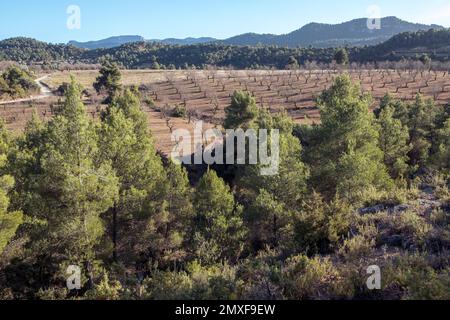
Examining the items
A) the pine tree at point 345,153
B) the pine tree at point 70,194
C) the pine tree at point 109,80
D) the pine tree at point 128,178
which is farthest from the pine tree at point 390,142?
the pine tree at point 109,80

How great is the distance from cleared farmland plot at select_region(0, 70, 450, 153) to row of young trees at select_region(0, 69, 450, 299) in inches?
861

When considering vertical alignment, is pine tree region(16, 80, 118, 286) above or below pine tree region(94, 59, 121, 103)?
below

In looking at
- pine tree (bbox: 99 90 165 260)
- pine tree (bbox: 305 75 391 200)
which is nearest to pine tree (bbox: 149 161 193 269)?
pine tree (bbox: 99 90 165 260)

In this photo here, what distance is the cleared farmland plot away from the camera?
65312 millimetres

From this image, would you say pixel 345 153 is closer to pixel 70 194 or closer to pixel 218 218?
pixel 218 218

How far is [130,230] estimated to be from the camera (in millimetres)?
22953

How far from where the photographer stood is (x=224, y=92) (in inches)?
3740

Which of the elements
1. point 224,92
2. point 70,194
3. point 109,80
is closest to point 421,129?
point 70,194

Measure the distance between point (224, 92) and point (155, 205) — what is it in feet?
245

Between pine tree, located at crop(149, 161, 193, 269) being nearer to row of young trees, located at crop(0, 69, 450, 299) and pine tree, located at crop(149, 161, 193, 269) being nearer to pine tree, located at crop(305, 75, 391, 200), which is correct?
row of young trees, located at crop(0, 69, 450, 299)

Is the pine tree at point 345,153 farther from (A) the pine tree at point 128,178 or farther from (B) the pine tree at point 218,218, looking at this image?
(A) the pine tree at point 128,178
